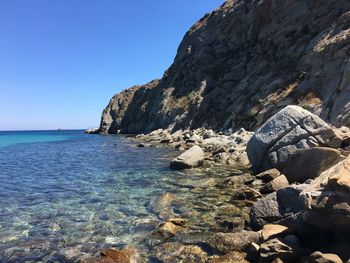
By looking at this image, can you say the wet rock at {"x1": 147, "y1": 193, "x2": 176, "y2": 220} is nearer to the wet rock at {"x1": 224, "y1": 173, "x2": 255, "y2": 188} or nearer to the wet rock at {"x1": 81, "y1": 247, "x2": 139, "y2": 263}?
the wet rock at {"x1": 81, "y1": 247, "x2": 139, "y2": 263}

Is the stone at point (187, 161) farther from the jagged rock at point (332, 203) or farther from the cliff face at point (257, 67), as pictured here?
the jagged rock at point (332, 203)

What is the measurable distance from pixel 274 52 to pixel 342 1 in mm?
12525

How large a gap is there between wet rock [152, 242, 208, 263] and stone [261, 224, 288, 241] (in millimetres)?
1853

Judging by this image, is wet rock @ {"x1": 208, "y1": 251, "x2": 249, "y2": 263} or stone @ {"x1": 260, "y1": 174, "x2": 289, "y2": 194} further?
stone @ {"x1": 260, "y1": 174, "x2": 289, "y2": 194}

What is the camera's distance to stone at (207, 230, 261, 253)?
35.1 ft

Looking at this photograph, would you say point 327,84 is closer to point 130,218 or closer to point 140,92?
point 130,218

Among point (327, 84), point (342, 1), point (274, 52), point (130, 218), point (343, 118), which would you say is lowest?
point (130, 218)

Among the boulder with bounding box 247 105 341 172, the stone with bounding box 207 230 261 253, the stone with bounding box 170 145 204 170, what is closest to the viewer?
the stone with bounding box 207 230 261 253

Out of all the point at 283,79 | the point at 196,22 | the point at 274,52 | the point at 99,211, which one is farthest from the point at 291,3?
the point at 99,211

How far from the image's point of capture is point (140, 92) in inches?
4843

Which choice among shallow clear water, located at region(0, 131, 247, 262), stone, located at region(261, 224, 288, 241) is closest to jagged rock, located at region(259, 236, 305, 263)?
stone, located at region(261, 224, 288, 241)

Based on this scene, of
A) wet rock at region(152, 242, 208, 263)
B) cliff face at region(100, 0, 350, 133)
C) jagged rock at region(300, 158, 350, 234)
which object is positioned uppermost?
cliff face at region(100, 0, 350, 133)

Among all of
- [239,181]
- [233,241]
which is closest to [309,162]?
[239,181]

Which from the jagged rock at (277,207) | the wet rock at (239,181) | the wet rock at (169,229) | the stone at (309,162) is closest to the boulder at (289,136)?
the stone at (309,162)
